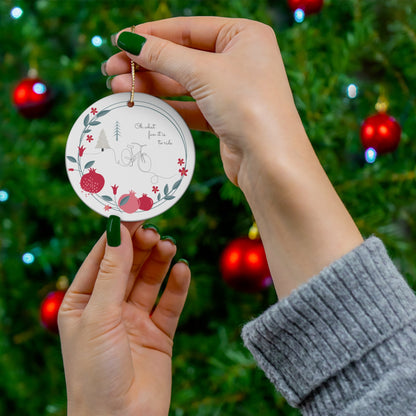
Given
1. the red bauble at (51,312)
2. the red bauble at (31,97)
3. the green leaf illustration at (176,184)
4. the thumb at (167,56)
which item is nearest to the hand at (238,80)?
the thumb at (167,56)

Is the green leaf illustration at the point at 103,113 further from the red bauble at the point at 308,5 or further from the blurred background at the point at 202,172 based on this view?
the red bauble at the point at 308,5

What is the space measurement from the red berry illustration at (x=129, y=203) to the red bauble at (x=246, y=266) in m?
0.26

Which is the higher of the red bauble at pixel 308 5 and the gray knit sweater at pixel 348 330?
the red bauble at pixel 308 5

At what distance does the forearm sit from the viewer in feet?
1.94

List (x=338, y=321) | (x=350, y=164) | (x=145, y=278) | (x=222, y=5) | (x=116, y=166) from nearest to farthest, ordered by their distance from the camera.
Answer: (x=338, y=321) → (x=116, y=166) → (x=145, y=278) → (x=222, y=5) → (x=350, y=164)

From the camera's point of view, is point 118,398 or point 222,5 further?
point 222,5

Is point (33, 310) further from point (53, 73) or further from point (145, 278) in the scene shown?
point (53, 73)

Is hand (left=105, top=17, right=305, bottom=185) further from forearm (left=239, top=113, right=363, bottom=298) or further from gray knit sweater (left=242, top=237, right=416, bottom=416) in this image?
gray knit sweater (left=242, top=237, right=416, bottom=416)

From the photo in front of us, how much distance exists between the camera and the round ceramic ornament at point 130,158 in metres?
0.72

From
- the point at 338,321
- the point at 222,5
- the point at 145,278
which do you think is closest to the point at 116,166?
the point at 145,278

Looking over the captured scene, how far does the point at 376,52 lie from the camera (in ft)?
3.31

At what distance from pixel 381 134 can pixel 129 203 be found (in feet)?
1.77

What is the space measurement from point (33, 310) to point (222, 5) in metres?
0.98

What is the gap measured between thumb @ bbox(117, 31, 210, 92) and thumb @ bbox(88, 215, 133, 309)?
0.89 feet
